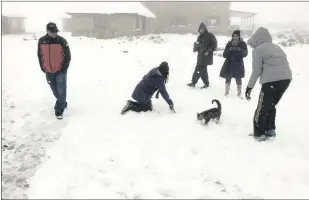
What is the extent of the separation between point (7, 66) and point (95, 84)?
4.77 meters

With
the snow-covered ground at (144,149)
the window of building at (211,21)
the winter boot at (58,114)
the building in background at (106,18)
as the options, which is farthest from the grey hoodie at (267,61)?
the window of building at (211,21)

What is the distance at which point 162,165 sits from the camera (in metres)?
4.75

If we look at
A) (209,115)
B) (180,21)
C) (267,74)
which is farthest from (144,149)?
(180,21)

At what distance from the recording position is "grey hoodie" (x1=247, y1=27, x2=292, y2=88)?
18.3ft

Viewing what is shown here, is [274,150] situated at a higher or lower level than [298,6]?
lower

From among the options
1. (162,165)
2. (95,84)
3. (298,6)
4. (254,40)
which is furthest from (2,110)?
(298,6)

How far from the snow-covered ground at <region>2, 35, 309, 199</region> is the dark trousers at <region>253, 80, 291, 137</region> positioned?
284mm

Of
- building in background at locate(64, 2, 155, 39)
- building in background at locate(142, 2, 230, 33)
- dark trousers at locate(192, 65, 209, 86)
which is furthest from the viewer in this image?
building in background at locate(142, 2, 230, 33)

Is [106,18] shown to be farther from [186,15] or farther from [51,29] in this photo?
[51,29]

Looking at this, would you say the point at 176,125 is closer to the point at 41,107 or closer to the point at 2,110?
the point at 41,107

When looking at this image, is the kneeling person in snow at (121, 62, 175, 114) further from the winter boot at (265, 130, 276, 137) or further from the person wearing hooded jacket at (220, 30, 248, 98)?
the person wearing hooded jacket at (220, 30, 248, 98)

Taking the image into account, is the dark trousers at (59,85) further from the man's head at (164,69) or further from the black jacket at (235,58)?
the black jacket at (235,58)

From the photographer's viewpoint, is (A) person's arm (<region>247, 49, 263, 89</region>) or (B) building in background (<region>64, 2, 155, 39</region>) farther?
(B) building in background (<region>64, 2, 155, 39</region>)

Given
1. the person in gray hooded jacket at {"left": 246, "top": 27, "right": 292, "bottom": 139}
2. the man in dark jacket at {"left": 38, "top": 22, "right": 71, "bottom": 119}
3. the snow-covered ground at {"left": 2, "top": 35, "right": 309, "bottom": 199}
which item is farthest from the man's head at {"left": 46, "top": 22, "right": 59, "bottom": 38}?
the person in gray hooded jacket at {"left": 246, "top": 27, "right": 292, "bottom": 139}
